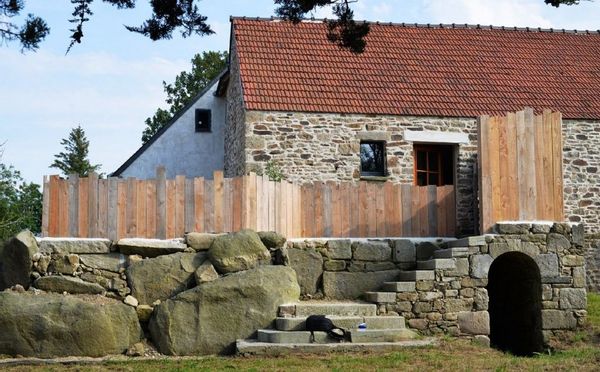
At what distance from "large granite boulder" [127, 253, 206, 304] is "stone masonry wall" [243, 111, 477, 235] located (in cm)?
526

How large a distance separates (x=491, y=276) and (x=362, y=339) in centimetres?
474

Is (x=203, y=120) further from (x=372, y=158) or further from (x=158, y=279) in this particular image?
(x=158, y=279)

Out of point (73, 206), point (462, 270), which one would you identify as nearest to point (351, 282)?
point (462, 270)

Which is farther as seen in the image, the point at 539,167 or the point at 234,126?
the point at 234,126

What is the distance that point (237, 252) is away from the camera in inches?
483

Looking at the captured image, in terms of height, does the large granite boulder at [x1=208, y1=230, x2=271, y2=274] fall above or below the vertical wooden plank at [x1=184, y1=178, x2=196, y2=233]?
below

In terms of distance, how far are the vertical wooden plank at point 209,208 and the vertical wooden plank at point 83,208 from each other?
5.75ft

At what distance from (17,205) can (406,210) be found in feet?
47.8

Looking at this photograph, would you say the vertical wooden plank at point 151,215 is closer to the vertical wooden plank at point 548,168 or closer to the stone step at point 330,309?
the stone step at point 330,309

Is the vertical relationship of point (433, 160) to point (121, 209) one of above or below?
above

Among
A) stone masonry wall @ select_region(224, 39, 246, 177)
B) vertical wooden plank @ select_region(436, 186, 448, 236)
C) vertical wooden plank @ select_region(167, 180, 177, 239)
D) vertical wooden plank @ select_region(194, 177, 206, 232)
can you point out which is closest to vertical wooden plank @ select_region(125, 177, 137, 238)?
vertical wooden plank @ select_region(167, 180, 177, 239)

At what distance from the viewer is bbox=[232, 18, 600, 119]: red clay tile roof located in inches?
715

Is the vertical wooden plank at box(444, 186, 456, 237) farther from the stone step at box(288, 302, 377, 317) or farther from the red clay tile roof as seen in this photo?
the red clay tile roof

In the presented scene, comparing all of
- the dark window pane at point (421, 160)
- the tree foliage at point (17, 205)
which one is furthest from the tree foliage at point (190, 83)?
the dark window pane at point (421, 160)
